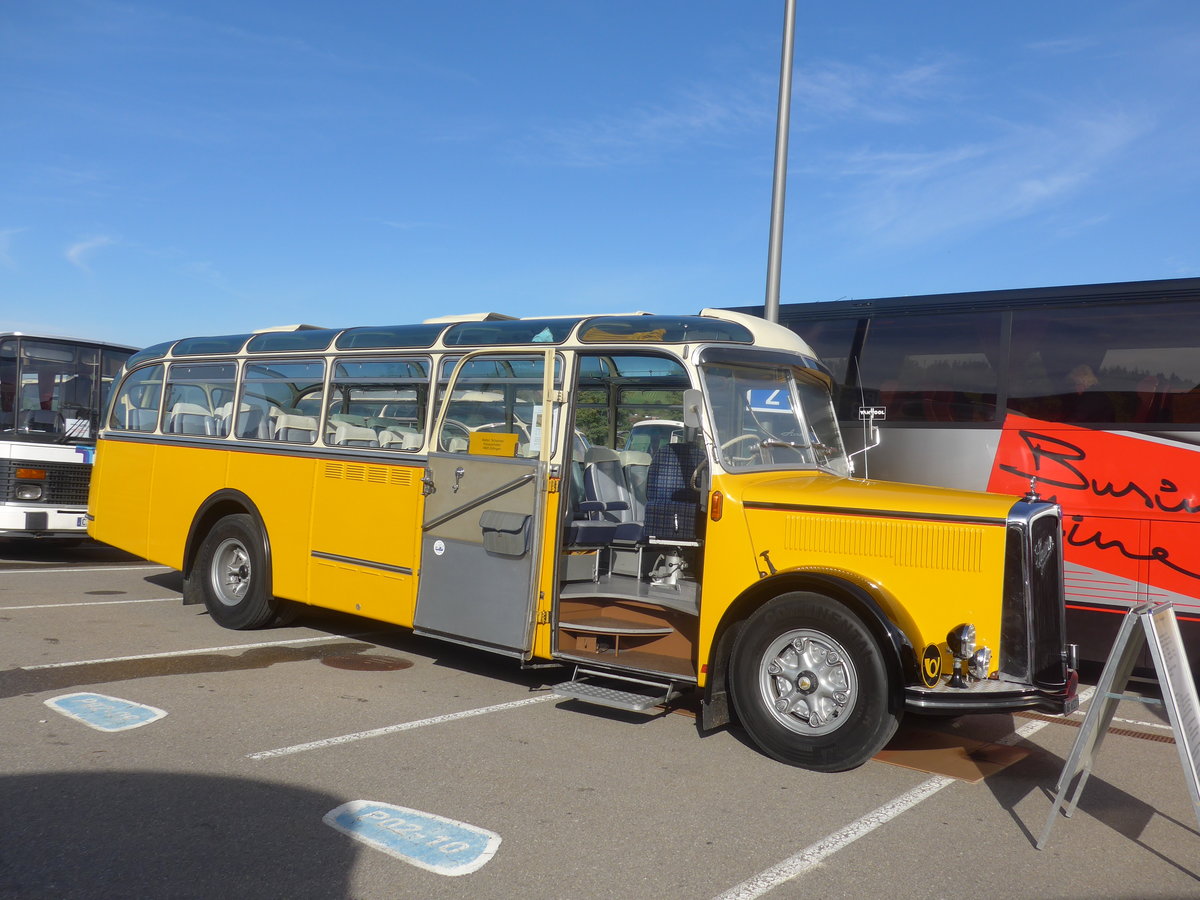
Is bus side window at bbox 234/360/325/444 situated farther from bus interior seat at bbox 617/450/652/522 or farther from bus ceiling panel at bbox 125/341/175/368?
bus interior seat at bbox 617/450/652/522

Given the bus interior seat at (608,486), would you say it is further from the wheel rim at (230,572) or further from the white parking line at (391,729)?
the wheel rim at (230,572)

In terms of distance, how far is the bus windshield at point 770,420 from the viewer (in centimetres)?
623

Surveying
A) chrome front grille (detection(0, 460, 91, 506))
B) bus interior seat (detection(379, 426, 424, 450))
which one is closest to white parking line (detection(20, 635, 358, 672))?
bus interior seat (detection(379, 426, 424, 450))

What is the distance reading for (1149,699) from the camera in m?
4.39

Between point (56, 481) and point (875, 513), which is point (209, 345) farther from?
point (875, 513)

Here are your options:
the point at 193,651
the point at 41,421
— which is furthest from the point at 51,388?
the point at 193,651

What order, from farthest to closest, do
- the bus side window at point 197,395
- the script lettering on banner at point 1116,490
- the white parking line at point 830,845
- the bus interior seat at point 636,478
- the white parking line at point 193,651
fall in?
the bus side window at point 197,395, the bus interior seat at point 636,478, the script lettering on banner at point 1116,490, the white parking line at point 193,651, the white parking line at point 830,845

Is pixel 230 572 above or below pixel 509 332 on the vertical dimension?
below

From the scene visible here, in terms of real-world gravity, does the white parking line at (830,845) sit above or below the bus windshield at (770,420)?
below

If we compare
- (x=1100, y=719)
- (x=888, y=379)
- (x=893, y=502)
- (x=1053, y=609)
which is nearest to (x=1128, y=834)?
(x=1100, y=719)

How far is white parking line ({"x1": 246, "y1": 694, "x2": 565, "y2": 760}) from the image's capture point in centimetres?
537

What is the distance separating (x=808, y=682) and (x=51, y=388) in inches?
452

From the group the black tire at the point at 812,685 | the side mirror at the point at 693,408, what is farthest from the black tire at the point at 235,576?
the black tire at the point at 812,685

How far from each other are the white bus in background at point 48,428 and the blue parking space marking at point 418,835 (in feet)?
32.3
